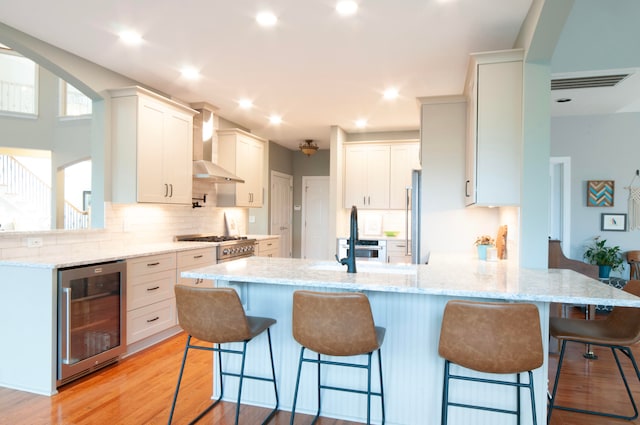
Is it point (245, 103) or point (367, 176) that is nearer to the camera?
point (245, 103)

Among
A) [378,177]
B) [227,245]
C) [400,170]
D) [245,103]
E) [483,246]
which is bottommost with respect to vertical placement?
[227,245]

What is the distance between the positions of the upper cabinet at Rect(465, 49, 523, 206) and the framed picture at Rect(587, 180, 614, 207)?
10.9ft

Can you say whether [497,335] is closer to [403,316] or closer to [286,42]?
[403,316]

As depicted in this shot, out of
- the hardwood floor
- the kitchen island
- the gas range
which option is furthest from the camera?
the gas range

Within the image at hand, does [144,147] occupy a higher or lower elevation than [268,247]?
higher

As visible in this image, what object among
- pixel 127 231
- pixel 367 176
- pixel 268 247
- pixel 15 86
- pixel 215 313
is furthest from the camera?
pixel 15 86

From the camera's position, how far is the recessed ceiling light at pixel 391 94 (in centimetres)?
445

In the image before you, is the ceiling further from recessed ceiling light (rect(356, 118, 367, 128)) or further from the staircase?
the staircase

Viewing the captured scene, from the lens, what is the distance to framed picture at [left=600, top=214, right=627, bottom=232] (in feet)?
17.2

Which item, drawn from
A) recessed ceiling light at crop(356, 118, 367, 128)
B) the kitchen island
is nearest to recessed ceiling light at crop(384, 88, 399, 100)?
recessed ceiling light at crop(356, 118, 367, 128)

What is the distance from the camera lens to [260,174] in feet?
20.6

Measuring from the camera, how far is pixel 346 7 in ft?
8.84

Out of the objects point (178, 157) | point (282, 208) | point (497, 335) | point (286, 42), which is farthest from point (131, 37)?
point (282, 208)

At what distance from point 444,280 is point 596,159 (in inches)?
179
